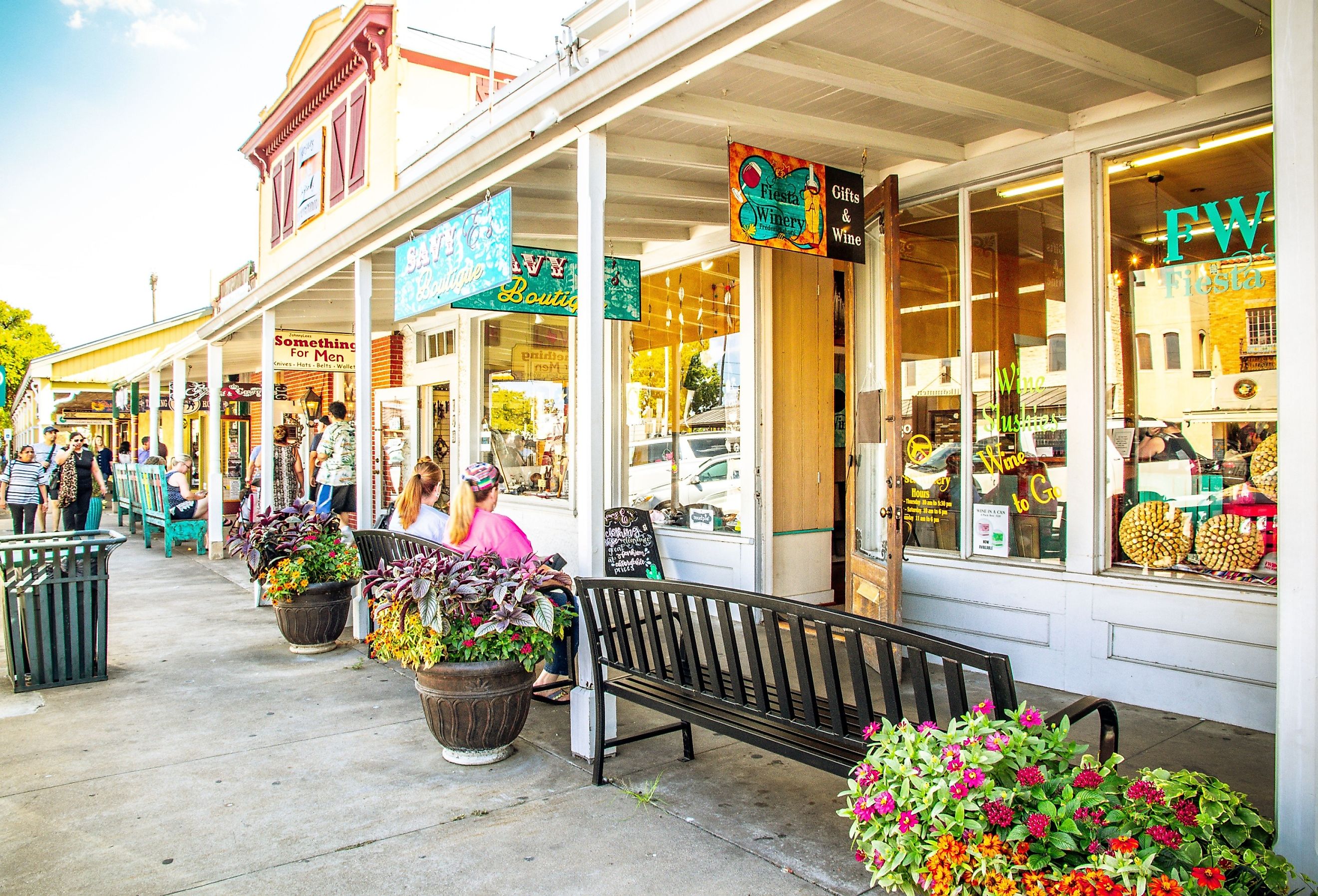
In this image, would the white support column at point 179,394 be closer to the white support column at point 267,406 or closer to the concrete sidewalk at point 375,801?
the white support column at point 267,406

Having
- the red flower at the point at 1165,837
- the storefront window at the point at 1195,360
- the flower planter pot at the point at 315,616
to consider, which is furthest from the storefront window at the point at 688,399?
the red flower at the point at 1165,837

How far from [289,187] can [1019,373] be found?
1154 cm

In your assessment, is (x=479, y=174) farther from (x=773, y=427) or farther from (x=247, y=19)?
(x=247, y=19)

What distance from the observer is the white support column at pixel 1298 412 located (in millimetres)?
2277

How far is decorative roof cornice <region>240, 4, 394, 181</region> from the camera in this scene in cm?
1054

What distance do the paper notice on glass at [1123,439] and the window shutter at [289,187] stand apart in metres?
11.7

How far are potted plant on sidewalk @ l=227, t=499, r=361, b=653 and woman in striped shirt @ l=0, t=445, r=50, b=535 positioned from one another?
837cm

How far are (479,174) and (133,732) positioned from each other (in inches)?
154

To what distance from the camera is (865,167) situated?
632cm

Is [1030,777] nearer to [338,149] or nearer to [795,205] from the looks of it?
[795,205]

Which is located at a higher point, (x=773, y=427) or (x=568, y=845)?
(x=773, y=427)

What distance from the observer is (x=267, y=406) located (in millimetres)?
9812

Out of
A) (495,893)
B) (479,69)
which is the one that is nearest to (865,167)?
(495,893)

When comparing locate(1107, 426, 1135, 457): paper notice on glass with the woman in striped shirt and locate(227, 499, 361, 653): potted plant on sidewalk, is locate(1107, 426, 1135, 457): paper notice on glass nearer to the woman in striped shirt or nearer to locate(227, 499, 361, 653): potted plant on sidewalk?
locate(227, 499, 361, 653): potted plant on sidewalk
